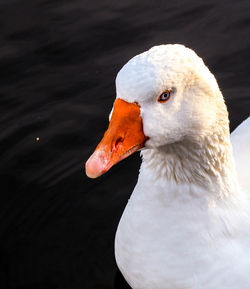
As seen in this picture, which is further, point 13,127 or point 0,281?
point 13,127

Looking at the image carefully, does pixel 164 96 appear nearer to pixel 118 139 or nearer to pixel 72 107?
pixel 118 139

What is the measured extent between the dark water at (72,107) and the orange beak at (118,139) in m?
1.67

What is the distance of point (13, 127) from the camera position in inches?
218

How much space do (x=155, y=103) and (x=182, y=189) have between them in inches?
29.2

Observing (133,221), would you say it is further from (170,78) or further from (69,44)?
(69,44)

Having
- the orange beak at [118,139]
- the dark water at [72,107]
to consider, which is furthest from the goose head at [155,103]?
the dark water at [72,107]

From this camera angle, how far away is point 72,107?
5.72 metres

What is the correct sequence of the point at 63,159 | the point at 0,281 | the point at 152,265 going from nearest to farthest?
the point at 152,265 < the point at 0,281 < the point at 63,159

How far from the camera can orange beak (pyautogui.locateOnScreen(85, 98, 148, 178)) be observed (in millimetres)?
2791

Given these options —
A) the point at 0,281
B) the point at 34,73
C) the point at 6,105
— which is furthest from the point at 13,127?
the point at 0,281

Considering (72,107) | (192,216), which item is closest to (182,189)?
(192,216)

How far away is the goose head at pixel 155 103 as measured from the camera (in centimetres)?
272

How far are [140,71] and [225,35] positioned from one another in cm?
384

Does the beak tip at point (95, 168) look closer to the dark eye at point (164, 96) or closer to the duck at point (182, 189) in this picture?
the duck at point (182, 189)
